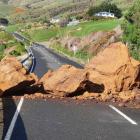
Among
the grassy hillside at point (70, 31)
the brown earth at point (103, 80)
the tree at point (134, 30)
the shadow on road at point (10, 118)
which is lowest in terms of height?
the grassy hillside at point (70, 31)

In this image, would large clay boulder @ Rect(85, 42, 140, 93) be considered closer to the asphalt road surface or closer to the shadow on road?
the asphalt road surface

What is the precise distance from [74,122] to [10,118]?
5.93ft

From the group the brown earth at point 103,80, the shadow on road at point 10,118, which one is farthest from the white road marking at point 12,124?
the brown earth at point 103,80

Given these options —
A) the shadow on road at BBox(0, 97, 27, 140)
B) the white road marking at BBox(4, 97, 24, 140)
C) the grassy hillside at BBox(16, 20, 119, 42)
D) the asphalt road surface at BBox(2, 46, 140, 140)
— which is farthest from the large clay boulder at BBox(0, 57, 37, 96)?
the grassy hillside at BBox(16, 20, 119, 42)

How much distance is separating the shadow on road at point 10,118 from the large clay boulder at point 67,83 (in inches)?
83.2

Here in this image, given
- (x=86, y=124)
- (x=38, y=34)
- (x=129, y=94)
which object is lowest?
(x=38, y=34)

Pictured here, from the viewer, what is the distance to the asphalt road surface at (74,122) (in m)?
12.9

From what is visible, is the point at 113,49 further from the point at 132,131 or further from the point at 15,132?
the point at 15,132

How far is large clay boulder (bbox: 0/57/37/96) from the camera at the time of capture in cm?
2072

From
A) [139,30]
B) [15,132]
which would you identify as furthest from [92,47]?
[15,132]

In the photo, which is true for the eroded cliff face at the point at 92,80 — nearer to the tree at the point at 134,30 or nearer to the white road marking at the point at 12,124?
the white road marking at the point at 12,124

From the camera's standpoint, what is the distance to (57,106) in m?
18.7

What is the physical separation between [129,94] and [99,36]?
6162 cm

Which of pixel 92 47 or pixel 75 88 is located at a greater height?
pixel 75 88
